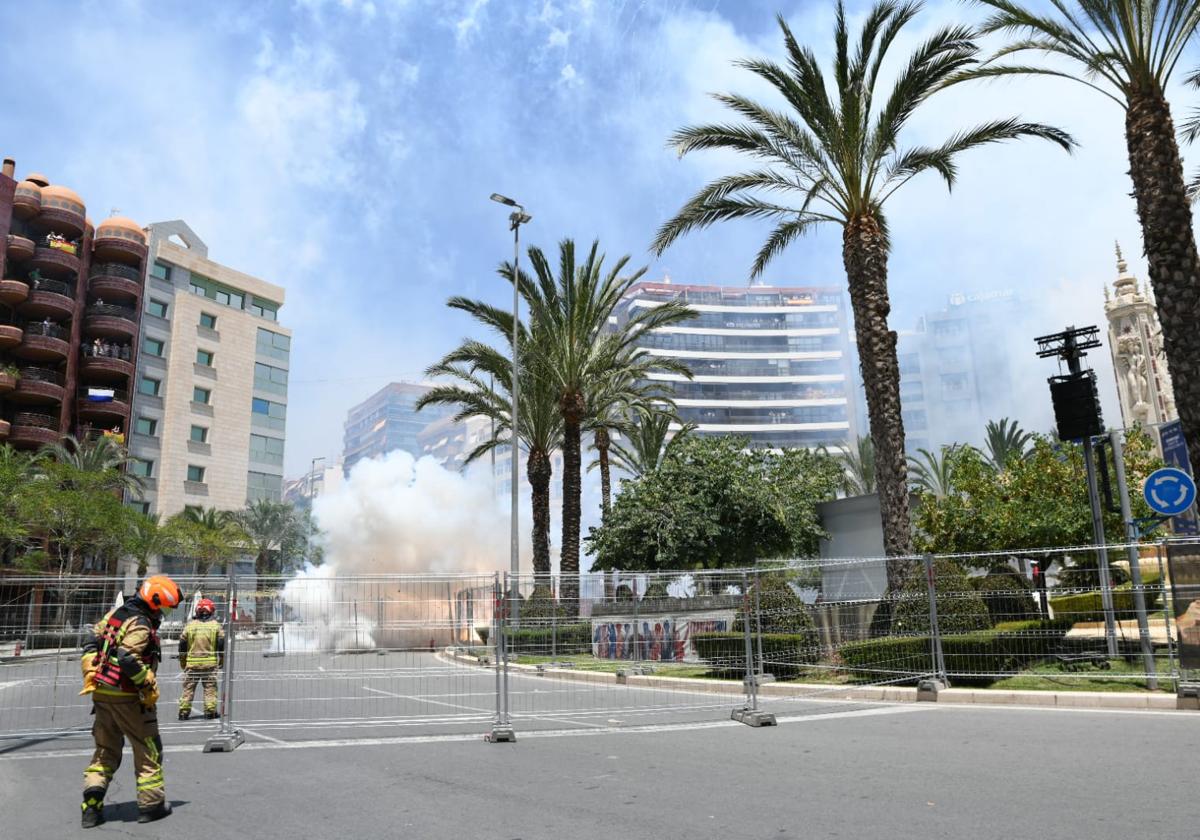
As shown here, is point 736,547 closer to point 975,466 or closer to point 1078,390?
point 975,466

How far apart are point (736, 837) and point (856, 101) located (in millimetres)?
14498

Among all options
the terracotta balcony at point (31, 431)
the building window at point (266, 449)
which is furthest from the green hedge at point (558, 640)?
the building window at point (266, 449)

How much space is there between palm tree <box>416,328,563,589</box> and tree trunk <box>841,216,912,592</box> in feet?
39.4

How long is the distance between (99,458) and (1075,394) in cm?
4706

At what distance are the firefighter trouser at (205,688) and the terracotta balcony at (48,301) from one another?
48.5 metres

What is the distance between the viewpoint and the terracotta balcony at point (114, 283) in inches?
2158

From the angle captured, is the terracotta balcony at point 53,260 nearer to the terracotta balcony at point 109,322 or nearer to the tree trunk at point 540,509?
the terracotta balcony at point 109,322

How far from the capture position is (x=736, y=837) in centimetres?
479

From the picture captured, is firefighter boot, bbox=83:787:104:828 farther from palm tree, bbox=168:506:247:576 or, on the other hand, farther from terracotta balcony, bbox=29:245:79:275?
terracotta balcony, bbox=29:245:79:275

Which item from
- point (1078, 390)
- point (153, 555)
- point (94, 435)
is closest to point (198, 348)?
point (94, 435)

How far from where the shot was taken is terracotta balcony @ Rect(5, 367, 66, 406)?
48406 mm

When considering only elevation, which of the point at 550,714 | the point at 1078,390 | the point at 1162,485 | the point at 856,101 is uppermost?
the point at 856,101

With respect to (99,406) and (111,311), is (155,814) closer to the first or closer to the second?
(99,406)

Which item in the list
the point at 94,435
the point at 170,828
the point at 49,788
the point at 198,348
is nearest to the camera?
the point at 170,828
